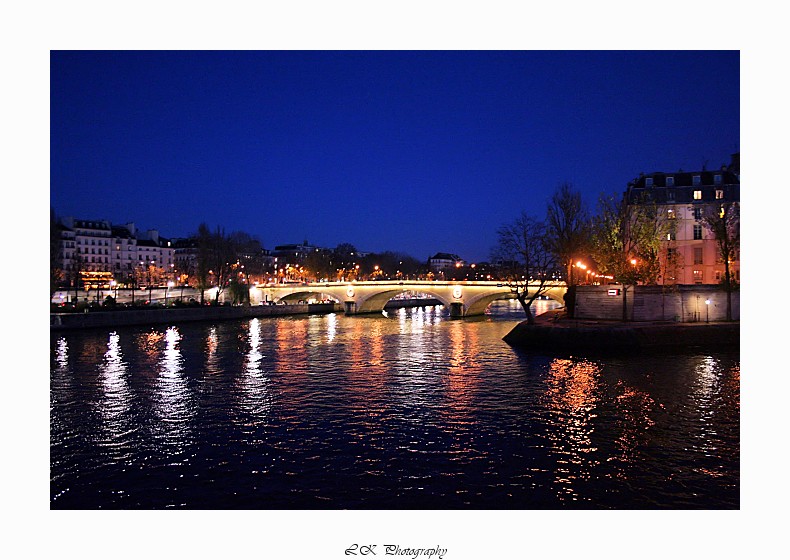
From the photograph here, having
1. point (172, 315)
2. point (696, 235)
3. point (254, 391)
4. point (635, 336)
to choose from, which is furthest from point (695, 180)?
point (172, 315)

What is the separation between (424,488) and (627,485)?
13.5 ft

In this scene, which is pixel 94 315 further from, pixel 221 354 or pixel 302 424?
pixel 302 424

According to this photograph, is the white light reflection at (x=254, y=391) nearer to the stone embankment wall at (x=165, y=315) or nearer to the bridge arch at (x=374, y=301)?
the stone embankment wall at (x=165, y=315)

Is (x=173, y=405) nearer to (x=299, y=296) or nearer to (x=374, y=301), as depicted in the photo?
(x=374, y=301)

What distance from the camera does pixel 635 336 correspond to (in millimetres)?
31703

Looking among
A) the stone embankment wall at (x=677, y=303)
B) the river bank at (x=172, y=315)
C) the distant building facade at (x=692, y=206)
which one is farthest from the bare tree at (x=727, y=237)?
the river bank at (x=172, y=315)

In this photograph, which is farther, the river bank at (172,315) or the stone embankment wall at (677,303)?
the river bank at (172,315)

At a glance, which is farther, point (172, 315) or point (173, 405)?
point (172, 315)

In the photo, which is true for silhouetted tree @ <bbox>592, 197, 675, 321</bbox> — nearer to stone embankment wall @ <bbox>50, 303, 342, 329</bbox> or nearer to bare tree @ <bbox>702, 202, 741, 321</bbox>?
bare tree @ <bbox>702, 202, 741, 321</bbox>

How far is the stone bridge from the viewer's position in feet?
218

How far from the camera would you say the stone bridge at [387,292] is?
218 feet

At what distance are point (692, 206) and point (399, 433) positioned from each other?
45.2 metres

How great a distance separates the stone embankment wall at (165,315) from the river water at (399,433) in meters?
21.1

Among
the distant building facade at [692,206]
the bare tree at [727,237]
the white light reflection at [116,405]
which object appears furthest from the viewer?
the distant building facade at [692,206]
